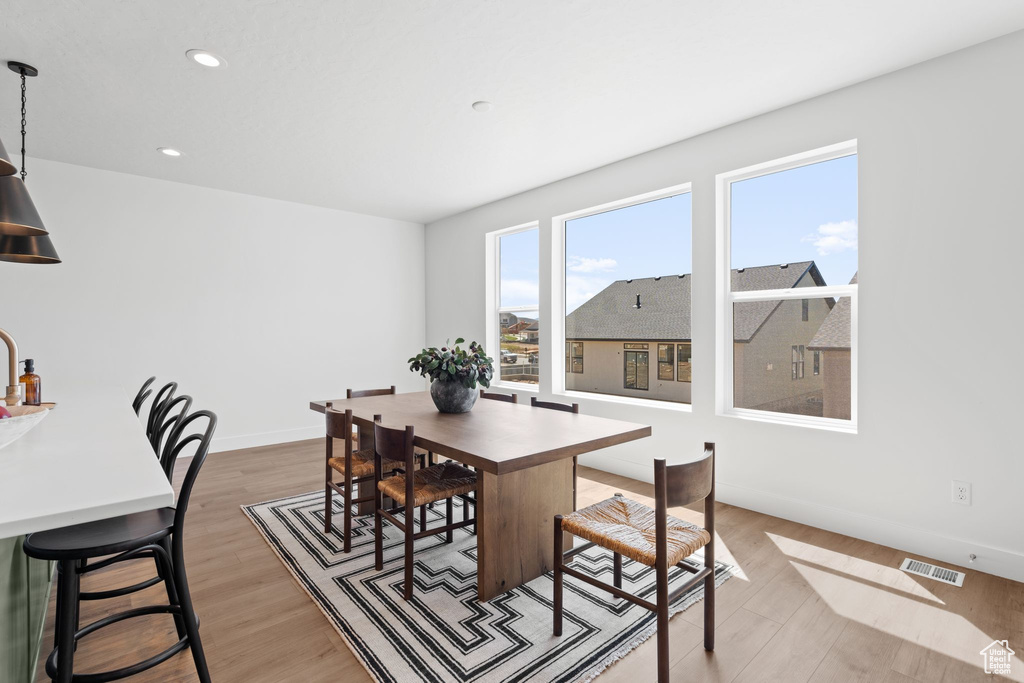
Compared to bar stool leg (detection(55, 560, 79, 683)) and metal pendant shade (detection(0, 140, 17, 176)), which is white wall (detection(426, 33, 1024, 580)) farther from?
metal pendant shade (detection(0, 140, 17, 176))

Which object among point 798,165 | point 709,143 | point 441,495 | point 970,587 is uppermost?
point 709,143

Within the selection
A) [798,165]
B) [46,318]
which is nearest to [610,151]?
[798,165]

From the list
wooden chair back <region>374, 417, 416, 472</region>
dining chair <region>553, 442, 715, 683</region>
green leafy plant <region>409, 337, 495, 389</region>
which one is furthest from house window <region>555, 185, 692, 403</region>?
wooden chair back <region>374, 417, 416, 472</region>

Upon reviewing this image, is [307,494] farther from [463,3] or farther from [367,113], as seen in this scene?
[463,3]

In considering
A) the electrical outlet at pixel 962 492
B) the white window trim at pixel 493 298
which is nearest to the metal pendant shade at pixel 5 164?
the electrical outlet at pixel 962 492

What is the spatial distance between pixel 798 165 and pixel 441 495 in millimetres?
3002

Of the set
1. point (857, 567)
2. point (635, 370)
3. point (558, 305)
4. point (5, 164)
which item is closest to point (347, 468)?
point (5, 164)

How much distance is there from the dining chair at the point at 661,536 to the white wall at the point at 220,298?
400 cm

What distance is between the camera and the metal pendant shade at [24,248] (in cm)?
230

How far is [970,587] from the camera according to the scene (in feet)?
7.51

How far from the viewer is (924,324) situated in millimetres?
2607

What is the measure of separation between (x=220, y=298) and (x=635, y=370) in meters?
4.09

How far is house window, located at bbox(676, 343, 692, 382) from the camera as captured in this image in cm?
377

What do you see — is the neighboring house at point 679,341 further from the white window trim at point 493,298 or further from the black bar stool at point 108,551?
the black bar stool at point 108,551
